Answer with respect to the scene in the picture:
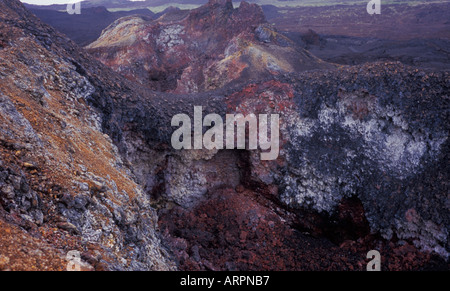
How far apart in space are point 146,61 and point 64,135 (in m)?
14.9

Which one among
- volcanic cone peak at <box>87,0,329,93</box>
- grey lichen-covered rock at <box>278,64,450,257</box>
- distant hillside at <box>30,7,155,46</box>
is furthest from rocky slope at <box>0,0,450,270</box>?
distant hillside at <box>30,7,155,46</box>

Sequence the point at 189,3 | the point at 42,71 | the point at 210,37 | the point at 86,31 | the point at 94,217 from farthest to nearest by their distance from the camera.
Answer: the point at 189,3, the point at 86,31, the point at 210,37, the point at 42,71, the point at 94,217

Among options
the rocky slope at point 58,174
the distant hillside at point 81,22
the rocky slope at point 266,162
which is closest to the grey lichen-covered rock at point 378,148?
the rocky slope at point 266,162

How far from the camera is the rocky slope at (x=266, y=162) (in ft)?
20.4

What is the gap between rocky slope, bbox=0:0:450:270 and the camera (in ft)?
20.4

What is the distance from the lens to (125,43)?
19750mm

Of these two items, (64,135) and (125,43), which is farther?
(125,43)

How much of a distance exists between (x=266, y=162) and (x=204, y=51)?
13.8 m

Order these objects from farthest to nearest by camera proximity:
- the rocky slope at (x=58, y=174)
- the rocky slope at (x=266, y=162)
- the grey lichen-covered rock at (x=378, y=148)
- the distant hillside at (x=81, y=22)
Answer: the distant hillside at (x=81, y=22) < the grey lichen-covered rock at (x=378, y=148) < the rocky slope at (x=266, y=162) < the rocky slope at (x=58, y=174)

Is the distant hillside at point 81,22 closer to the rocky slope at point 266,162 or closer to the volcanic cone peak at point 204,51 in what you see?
the volcanic cone peak at point 204,51

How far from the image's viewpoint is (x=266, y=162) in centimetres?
900

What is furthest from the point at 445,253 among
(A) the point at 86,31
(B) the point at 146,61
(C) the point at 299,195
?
(A) the point at 86,31

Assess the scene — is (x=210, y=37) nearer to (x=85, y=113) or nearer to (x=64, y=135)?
(x=85, y=113)

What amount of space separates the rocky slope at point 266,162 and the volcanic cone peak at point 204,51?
717 cm
